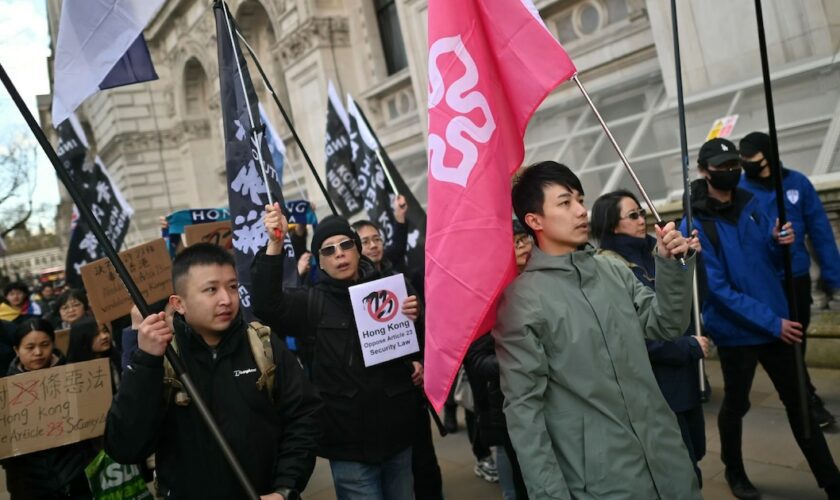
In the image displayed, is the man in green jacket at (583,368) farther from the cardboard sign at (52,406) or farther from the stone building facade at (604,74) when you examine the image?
the stone building facade at (604,74)

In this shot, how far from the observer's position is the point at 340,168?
22.9 feet

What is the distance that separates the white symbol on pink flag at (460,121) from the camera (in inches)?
93.7

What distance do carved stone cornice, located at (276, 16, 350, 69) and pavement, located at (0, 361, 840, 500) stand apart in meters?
10.2

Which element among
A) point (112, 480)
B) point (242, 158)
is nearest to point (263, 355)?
point (112, 480)

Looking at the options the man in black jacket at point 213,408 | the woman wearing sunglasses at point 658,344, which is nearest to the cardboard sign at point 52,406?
the man in black jacket at point 213,408

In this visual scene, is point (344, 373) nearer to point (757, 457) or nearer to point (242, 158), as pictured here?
point (242, 158)

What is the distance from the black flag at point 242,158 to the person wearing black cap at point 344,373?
29.3 inches

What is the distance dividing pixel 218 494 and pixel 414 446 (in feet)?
4.45

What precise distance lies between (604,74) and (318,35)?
706 centimetres

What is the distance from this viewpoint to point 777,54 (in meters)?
6.32

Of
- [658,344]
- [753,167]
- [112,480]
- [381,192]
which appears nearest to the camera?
[658,344]

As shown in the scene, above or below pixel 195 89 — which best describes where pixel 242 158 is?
below

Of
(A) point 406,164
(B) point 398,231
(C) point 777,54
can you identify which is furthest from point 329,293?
(A) point 406,164

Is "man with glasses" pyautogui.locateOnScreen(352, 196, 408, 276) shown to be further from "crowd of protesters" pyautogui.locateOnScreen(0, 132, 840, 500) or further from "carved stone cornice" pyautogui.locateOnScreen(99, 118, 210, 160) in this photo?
"carved stone cornice" pyautogui.locateOnScreen(99, 118, 210, 160)
